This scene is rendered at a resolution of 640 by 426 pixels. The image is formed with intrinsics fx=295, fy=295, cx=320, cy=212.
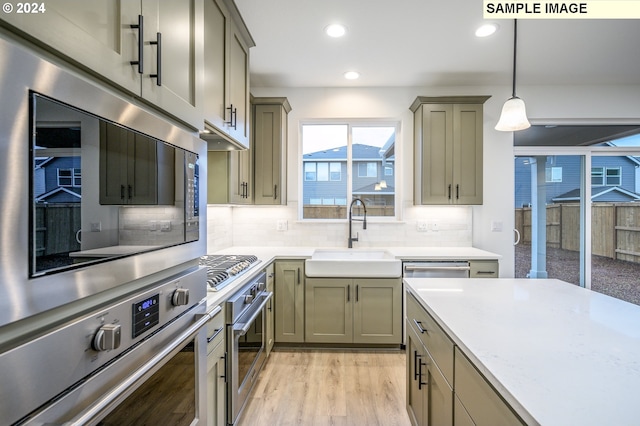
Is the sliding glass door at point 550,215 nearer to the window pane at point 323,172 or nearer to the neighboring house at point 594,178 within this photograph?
the neighboring house at point 594,178

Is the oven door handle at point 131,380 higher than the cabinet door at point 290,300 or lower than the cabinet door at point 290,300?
higher

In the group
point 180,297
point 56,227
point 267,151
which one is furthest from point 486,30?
point 56,227

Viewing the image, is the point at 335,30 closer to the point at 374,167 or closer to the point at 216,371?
the point at 374,167

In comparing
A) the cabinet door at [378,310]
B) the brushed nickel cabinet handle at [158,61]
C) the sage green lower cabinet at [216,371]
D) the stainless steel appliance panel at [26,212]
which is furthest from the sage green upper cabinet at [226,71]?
the cabinet door at [378,310]

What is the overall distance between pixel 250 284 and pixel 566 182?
3708mm

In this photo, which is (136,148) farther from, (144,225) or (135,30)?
(135,30)

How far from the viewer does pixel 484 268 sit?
2.79m

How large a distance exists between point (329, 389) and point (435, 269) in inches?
55.0

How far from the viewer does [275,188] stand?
10.1 ft

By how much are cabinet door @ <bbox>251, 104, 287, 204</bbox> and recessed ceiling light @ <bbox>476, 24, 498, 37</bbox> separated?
1.86m

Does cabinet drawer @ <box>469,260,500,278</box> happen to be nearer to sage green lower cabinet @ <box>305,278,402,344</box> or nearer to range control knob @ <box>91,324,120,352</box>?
sage green lower cabinet @ <box>305,278,402,344</box>

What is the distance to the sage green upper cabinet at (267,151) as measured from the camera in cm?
306

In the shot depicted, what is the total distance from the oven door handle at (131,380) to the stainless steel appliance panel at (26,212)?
209 millimetres

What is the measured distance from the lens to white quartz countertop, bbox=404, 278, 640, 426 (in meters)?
0.64
